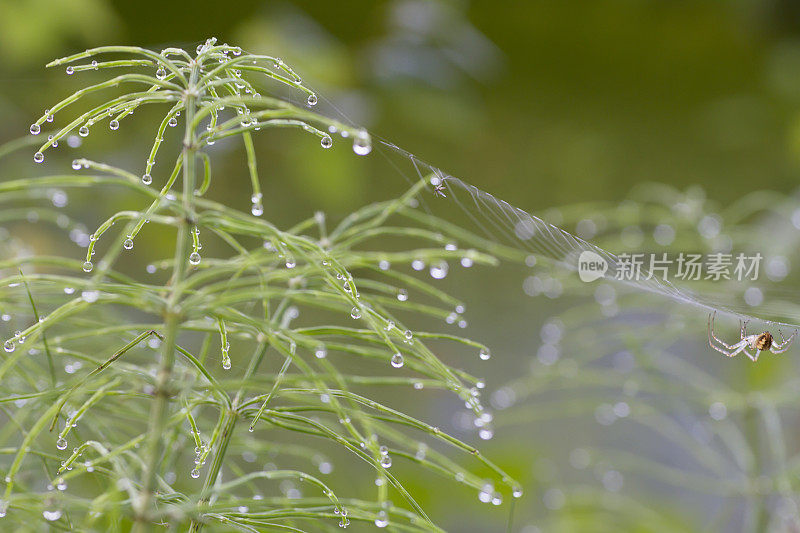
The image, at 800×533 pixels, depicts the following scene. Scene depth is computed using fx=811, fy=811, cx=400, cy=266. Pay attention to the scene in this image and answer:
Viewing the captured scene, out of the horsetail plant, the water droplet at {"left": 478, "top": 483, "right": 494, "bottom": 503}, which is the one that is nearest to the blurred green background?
the horsetail plant

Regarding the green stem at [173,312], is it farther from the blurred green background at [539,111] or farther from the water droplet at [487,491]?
the blurred green background at [539,111]

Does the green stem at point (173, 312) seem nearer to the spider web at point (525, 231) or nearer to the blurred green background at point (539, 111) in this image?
the spider web at point (525, 231)

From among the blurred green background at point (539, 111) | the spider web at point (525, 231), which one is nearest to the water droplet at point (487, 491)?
the spider web at point (525, 231)

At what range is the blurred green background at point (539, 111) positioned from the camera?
49.1 inches

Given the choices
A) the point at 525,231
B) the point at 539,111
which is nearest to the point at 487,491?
the point at 525,231

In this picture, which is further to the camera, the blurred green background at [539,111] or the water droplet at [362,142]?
the blurred green background at [539,111]

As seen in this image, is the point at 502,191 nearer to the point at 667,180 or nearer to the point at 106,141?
the point at 667,180

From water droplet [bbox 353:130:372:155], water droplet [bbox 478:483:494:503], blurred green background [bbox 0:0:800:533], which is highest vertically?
blurred green background [bbox 0:0:800:533]

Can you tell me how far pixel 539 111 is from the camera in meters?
1.50

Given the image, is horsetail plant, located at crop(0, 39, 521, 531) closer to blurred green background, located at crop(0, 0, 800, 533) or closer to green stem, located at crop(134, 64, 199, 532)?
green stem, located at crop(134, 64, 199, 532)

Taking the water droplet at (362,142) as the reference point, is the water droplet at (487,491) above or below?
below

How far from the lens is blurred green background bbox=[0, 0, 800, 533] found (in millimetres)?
1248

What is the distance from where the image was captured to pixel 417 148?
4.66 ft

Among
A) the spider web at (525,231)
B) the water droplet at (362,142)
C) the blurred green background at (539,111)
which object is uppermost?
the blurred green background at (539,111)
